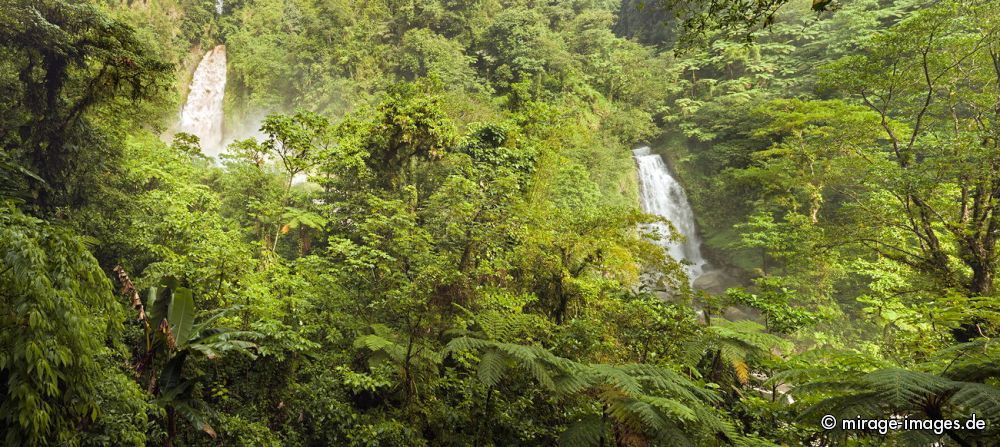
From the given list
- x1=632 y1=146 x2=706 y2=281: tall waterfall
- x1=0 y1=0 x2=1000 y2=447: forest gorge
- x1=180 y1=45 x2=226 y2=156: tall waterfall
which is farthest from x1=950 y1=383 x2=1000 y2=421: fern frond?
x1=180 y1=45 x2=226 y2=156: tall waterfall

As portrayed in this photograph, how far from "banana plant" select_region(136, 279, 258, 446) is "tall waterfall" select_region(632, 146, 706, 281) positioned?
1721 centimetres

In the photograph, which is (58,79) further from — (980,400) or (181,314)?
(980,400)

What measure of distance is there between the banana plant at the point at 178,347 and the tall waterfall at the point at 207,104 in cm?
2013

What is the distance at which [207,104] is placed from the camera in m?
21.8

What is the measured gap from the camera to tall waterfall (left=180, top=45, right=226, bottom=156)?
21203mm

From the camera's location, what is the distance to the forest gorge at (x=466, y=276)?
307 centimetres

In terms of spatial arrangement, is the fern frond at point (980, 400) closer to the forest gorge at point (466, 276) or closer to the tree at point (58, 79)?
the forest gorge at point (466, 276)

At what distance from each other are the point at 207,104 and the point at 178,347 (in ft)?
74.1

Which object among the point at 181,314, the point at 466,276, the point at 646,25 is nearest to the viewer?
the point at 181,314

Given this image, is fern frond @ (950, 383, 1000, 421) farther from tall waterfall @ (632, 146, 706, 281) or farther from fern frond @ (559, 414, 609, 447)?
tall waterfall @ (632, 146, 706, 281)

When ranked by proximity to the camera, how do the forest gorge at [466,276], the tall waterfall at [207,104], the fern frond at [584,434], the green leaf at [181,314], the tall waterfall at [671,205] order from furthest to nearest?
the tall waterfall at [207,104], the tall waterfall at [671,205], the green leaf at [181,314], the fern frond at [584,434], the forest gorge at [466,276]

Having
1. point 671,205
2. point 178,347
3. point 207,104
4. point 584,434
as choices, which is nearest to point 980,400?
point 584,434

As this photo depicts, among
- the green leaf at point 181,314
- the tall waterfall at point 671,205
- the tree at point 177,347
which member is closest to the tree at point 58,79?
the tree at point 177,347

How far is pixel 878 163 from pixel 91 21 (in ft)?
47.2
